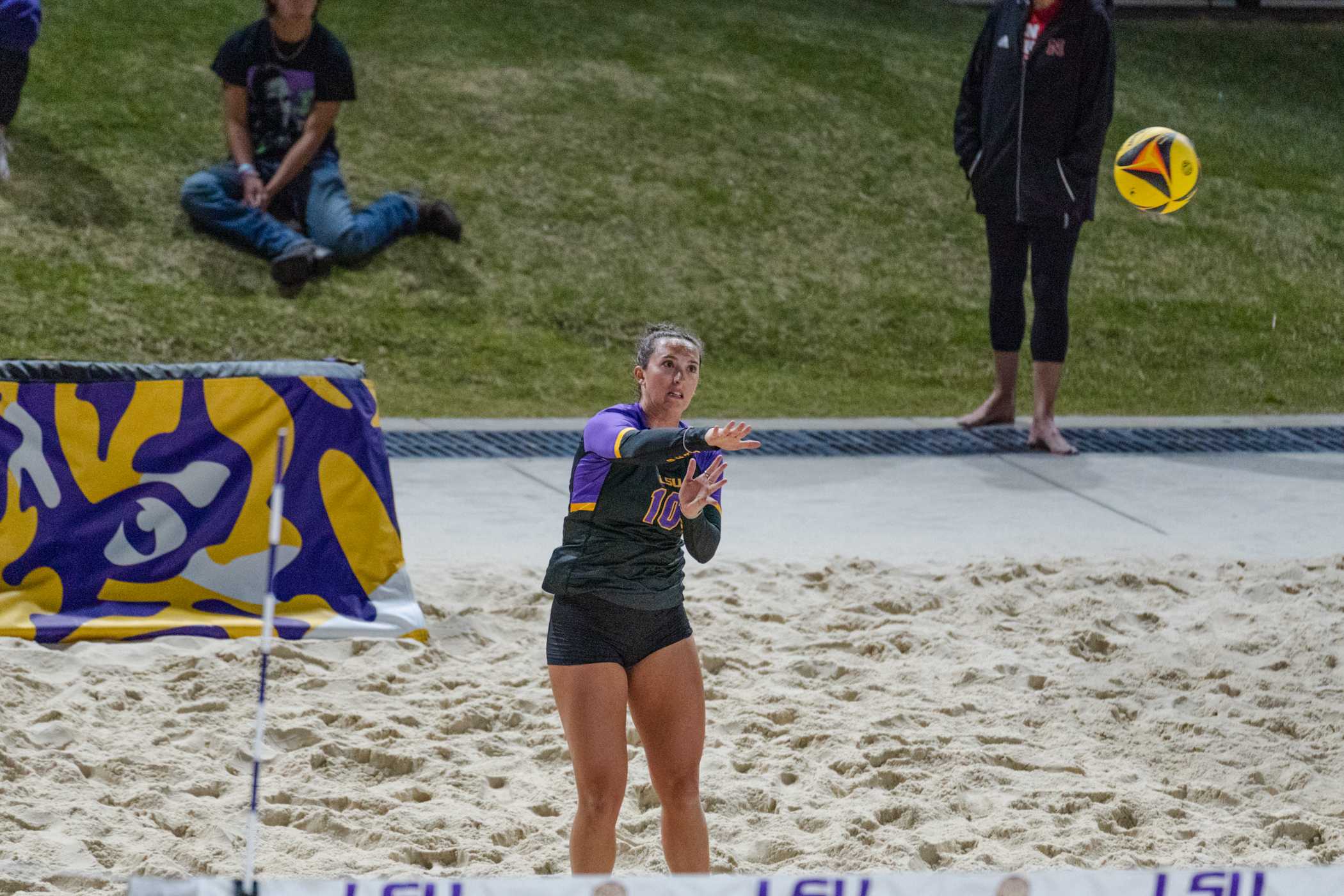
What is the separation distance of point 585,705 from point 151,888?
1.37 m

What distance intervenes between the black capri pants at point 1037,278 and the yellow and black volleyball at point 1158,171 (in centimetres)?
69

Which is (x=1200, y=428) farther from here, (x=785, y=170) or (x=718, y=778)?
(x=718, y=778)

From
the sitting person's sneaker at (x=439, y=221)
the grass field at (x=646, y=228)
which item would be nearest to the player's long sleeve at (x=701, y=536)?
the grass field at (x=646, y=228)

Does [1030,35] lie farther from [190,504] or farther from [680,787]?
[680,787]

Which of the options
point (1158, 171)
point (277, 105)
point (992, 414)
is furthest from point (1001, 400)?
point (277, 105)

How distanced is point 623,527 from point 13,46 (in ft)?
22.6

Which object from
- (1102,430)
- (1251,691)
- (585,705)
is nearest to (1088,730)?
(1251,691)

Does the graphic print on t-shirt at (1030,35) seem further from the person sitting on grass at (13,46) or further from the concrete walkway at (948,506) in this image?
the person sitting on grass at (13,46)

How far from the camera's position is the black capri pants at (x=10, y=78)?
8688 mm

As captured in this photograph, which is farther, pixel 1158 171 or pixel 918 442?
pixel 918 442

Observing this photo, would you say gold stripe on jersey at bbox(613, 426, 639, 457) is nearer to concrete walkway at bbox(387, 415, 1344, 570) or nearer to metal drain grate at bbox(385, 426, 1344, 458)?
concrete walkway at bbox(387, 415, 1344, 570)

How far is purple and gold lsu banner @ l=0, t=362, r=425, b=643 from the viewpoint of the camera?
493 centimetres

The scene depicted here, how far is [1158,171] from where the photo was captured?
21.8 ft

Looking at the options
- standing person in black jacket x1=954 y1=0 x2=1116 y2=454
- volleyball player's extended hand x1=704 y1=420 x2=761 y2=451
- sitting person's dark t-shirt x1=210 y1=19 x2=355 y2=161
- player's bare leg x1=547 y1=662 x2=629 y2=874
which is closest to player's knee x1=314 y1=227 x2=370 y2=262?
sitting person's dark t-shirt x1=210 y1=19 x2=355 y2=161
